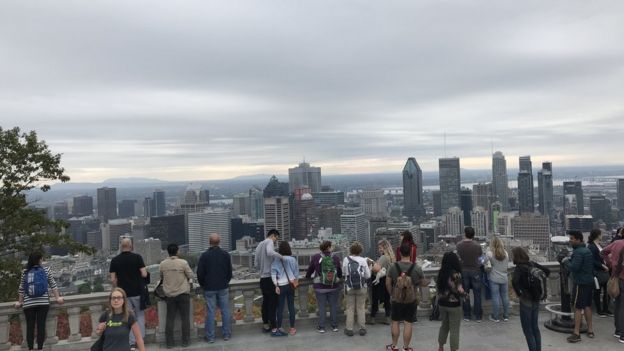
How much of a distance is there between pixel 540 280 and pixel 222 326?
5069 millimetres

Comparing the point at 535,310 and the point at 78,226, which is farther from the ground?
the point at 535,310

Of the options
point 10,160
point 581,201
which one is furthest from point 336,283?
point 581,201

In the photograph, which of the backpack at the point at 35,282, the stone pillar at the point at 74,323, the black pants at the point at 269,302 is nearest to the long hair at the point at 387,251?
the black pants at the point at 269,302

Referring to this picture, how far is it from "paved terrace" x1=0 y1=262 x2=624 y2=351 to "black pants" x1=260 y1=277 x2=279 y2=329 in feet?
0.77

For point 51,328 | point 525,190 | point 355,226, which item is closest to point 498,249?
point 51,328

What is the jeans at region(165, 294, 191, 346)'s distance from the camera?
23.4 ft

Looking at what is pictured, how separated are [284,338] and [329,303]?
101 cm

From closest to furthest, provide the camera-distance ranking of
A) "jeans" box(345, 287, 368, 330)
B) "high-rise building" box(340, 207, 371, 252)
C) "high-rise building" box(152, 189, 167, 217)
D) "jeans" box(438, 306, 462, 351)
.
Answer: "jeans" box(438, 306, 462, 351)
"jeans" box(345, 287, 368, 330)
"high-rise building" box(340, 207, 371, 252)
"high-rise building" box(152, 189, 167, 217)

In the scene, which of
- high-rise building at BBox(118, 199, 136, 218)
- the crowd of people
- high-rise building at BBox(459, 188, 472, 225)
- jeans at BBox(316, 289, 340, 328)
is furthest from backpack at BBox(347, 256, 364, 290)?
high-rise building at BBox(118, 199, 136, 218)

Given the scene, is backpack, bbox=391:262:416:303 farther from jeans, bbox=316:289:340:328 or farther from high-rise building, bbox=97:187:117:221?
high-rise building, bbox=97:187:117:221

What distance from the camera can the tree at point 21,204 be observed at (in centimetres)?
1491

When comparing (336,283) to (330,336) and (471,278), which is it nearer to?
(330,336)

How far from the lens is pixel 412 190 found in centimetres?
18888

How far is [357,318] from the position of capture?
7.74 meters
